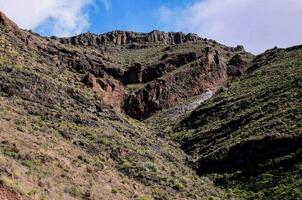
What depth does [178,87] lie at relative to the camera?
9219 centimetres

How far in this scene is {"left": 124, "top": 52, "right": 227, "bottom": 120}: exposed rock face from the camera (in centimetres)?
8556

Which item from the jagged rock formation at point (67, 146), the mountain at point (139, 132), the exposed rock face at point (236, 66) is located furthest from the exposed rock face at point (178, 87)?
the jagged rock formation at point (67, 146)

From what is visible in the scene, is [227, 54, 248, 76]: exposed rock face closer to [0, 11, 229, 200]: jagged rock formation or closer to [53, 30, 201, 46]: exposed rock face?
[53, 30, 201, 46]: exposed rock face

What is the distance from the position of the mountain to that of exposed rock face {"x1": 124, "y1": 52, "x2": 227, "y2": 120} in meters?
0.21

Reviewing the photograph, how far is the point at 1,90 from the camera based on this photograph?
46.6 meters

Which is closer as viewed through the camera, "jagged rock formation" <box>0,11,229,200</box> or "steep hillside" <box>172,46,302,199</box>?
"jagged rock formation" <box>0,11,229,200</box>

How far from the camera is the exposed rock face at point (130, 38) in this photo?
138625 millimetres

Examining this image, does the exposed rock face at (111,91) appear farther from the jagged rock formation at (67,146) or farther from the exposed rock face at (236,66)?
the exposed rock face at (236,66)

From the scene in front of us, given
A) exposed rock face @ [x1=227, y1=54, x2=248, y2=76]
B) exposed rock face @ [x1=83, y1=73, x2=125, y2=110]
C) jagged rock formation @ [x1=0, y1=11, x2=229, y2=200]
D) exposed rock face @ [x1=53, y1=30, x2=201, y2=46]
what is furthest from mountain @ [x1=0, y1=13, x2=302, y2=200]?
exposed rock face @ [x1=53, y1=30, x2=201, y2=46]

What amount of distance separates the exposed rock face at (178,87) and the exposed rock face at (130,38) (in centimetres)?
3913

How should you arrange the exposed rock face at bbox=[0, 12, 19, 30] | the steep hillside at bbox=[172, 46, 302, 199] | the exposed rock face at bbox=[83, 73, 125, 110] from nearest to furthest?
the steep hillside at bbox=[172, 46, 302, 199], the exposed rock face at bbox=[0, 12, 19, 30], the exposed rock face at bbox=[83, 73, 125, 110]

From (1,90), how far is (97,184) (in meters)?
16.0

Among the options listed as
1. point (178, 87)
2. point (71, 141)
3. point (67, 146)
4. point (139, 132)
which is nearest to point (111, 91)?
point (178, 87)

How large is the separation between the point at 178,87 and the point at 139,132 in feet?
119
